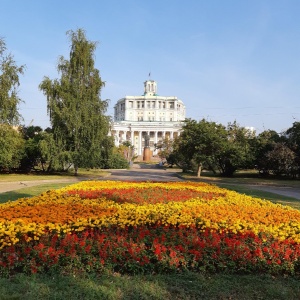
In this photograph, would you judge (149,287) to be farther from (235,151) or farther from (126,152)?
(126,152)

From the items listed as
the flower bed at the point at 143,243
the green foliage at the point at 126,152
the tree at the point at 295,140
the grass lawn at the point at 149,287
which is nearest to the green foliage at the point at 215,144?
the tree at the point at 295,140

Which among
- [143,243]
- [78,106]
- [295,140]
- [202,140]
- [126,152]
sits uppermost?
[78,106]

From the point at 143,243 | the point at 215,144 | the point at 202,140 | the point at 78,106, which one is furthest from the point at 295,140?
the point at 143,243

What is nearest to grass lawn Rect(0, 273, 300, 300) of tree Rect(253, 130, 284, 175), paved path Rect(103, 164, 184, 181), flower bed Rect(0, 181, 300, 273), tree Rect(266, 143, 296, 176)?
flower bed Rect(0, 181, 300, 273)

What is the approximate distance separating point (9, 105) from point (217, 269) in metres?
25.3

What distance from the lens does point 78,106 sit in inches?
1126

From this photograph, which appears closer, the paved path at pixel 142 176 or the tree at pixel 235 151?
the paved path at pixel 142 176

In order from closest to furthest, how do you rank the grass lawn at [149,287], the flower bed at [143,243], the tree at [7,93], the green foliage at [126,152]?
the grass lawn at [149,287], the flower bed at [143,243], the tree at [7,93], the green foliage at [126,152]

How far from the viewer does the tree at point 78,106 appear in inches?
1107

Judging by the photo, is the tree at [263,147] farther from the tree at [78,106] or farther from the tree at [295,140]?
the tree at [78,106]

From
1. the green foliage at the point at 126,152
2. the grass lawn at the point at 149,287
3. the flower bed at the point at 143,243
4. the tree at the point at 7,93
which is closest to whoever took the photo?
the grass lawn at the point at 149,287

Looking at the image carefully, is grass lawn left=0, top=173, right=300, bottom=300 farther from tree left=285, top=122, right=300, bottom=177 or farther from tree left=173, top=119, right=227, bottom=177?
tree left=285, top=122, right=300, bottom=177

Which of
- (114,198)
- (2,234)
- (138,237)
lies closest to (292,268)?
(138,237)

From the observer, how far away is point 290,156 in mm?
29703
